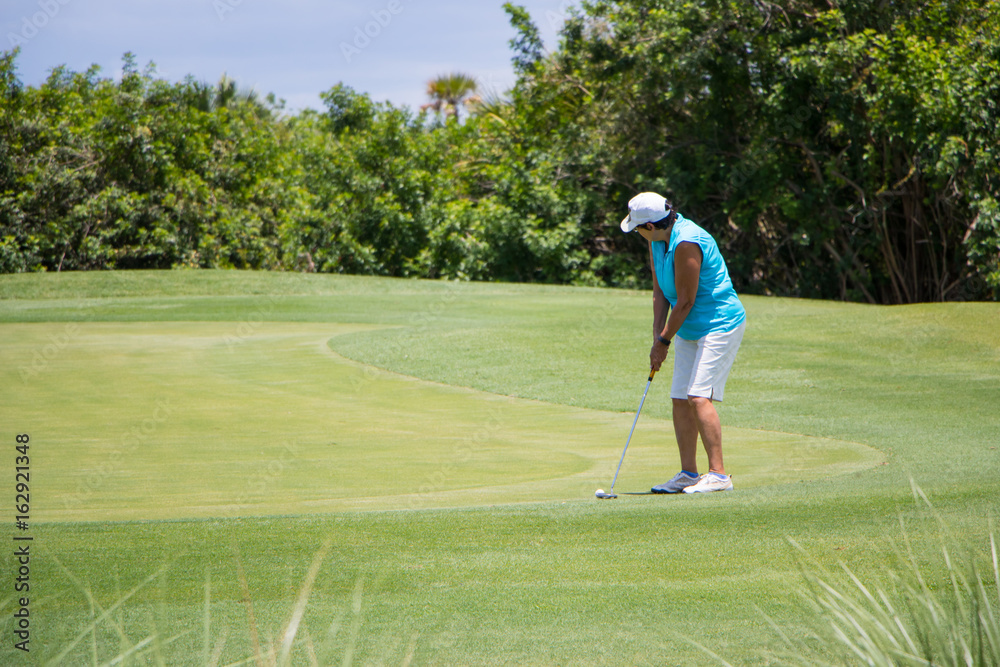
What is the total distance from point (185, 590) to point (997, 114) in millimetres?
22346

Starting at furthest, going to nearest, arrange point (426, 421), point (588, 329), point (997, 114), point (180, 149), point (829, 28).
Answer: point (180, 149) < point (829, 28) < point (997, 114) < point (588, 329) < point (426, 421)

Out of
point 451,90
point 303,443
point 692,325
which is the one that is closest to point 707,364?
point 692,325

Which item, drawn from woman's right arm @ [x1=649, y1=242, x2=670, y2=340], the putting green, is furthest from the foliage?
woman's right arm @ [x1=649, y1=242, x2=670, y2=340]

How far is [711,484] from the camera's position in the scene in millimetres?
5895

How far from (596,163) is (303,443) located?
24416 mm

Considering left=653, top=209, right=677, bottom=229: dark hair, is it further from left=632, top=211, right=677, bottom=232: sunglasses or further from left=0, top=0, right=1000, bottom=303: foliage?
left=0, top=0, right=1000, bottom=303: foliage

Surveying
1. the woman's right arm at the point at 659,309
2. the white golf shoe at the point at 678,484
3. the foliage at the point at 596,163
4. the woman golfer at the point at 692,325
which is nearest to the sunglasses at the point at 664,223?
the woman golfer at the point at 692,325

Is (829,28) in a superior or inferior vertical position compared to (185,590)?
superior

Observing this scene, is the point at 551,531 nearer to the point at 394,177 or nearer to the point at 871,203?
the point at 871,203

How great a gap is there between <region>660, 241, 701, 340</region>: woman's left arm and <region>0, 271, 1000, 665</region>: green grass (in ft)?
3.87

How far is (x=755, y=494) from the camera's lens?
5.55 m

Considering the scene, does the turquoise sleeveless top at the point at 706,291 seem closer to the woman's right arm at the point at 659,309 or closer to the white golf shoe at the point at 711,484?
the woman's right arm at the point at 659,309

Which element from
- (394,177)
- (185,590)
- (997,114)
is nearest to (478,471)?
(185,590)

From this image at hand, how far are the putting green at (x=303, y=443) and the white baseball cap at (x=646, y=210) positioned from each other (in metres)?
1.71
